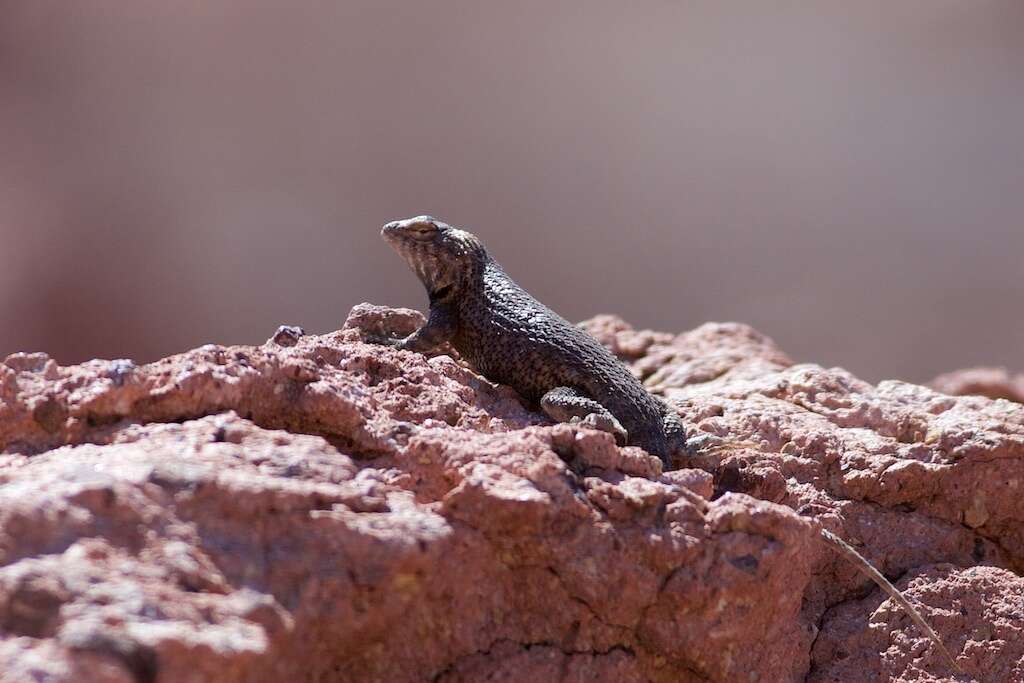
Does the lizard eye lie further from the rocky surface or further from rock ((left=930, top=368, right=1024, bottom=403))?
rock ((left=930, top=368, right=1024, bottom=403))

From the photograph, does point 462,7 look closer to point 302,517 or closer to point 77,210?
point 77,210

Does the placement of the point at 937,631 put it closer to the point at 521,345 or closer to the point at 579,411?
the point at 579,411

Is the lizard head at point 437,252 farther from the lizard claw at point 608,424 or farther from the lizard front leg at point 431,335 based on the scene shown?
the lizard claw at point 608,424

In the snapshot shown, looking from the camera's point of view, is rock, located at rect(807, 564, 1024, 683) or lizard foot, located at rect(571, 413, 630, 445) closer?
rock, located at rect(807, 564, 1024, 683)

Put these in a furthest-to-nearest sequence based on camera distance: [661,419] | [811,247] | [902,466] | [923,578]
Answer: [811,247] → [661,419] → [902,466] → [923,578]

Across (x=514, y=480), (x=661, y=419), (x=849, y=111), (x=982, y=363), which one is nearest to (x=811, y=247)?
(x=849, y=111)

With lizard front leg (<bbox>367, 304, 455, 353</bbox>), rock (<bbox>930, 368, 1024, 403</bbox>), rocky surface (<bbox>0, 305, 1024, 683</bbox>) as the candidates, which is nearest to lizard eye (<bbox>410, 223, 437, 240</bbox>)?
lizard front leg (<bbox>367, 304, 455, 353</bbox>)

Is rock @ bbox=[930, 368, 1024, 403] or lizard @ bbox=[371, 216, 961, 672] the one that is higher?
rock @ bbox=[930, 368, 1024, 403]

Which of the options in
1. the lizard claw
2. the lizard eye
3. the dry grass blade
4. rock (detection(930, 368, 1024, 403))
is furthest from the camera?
rock (detection(930, 368, 1024, 403))
